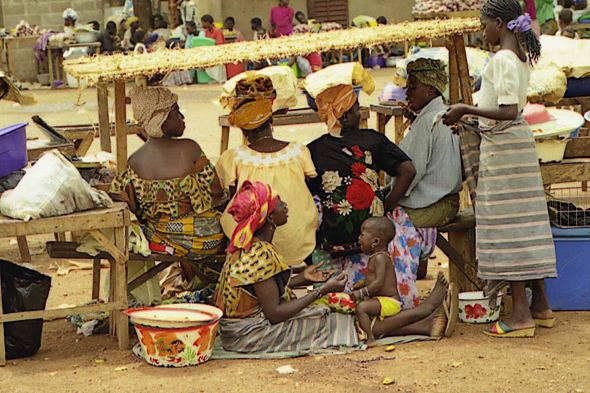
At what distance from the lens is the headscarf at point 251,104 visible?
17.5 feet

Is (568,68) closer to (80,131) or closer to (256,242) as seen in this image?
(256,242)

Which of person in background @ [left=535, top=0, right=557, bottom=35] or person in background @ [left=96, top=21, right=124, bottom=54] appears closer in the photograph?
person in background @ [left=535, top=0, right=557, bottom=35]

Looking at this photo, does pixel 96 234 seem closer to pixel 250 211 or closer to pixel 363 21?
pixel 250 211

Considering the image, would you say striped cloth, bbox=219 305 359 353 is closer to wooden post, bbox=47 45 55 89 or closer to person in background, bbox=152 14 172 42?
wooden post, bbox=47 45 55 89

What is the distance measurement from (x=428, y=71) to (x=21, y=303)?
275 centimetres

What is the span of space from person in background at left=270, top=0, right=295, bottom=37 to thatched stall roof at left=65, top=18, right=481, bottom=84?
1663cm

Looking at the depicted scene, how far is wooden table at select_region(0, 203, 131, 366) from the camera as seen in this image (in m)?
4.74

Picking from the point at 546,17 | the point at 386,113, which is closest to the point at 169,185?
the point at 386,113

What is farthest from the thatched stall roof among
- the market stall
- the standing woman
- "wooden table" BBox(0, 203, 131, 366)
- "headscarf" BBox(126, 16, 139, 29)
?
"headscarf" BBox(126, 16, 139, 29)

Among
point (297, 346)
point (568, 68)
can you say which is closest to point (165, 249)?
point (297, 346)

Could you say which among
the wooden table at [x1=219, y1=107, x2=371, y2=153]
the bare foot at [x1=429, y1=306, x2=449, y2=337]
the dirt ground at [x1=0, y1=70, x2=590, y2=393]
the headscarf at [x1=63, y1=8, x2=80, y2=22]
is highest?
the headscarf at [x1=63, y1=8, x2=80, y2=22]

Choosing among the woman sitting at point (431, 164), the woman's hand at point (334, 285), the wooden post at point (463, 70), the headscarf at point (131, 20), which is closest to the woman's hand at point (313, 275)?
the woman's hand at point (334, 285)

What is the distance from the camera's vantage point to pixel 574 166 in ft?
17.8

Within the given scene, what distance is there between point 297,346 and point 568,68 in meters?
3.26
